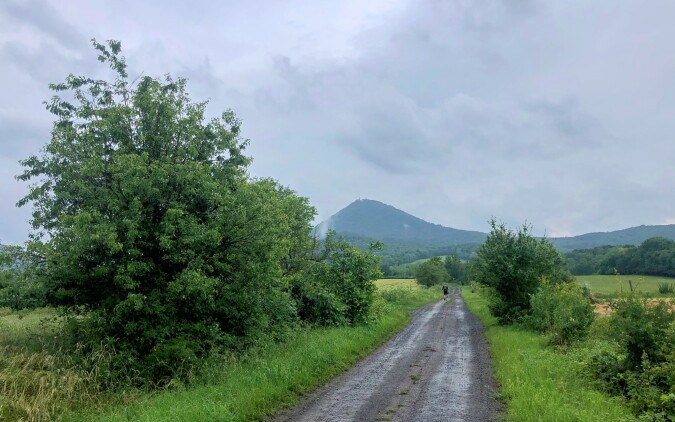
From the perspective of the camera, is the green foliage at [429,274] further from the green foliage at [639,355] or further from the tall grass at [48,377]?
the tall grass at [48,377]

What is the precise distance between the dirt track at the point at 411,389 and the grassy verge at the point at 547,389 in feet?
1.60

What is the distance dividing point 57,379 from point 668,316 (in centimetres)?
1453

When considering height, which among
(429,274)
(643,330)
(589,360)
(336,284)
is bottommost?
(589,360)

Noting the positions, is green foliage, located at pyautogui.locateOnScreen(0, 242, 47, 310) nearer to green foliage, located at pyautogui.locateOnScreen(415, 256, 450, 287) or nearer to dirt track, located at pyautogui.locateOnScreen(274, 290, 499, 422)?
dirt track, located at pyautogui.locateOnScreen(274, 290, 499, 422)

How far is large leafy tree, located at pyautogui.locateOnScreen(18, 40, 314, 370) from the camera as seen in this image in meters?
12.8

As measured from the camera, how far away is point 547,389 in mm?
11094

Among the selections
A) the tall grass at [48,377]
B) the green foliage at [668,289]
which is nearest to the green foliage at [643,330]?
the green foliage at [668,289]

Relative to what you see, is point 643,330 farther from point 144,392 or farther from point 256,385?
point 144,392

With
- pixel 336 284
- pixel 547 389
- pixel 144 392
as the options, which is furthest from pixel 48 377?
pixel 336 284

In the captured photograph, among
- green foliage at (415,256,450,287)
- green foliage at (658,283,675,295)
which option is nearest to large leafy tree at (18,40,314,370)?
green foliage at (658,283,675,295)

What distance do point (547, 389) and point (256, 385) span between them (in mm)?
6817

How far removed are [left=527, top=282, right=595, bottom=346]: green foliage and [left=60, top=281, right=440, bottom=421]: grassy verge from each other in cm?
764

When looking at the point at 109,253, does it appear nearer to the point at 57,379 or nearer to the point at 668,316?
the point at 57,379

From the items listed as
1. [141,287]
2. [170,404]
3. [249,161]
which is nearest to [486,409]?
[170,404]
